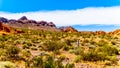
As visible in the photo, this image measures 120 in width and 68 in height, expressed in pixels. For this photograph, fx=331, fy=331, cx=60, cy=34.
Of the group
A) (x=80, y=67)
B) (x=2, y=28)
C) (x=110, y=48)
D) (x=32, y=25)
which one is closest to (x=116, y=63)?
(x=80, y=67)

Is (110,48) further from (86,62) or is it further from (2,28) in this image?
(2,28)

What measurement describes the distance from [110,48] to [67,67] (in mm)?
12624

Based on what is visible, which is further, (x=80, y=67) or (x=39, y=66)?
(x=80, y=67)

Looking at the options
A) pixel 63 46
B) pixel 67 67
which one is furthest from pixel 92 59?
pixel 63 46

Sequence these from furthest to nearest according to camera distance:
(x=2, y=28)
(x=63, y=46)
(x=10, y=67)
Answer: (x=2, y=28), (x=63, y=46), (x=10, y=67)

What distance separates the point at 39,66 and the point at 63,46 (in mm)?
17371

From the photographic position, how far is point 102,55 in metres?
23.2

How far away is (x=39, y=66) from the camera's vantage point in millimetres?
15305

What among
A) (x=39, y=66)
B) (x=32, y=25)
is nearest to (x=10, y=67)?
(x=39, y=66)

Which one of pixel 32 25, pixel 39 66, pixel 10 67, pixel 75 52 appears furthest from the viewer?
pixel 32 25

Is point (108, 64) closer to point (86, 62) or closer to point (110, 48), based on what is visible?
point (86, 62)

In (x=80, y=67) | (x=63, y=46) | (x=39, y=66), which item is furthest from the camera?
(x=63, y=46)

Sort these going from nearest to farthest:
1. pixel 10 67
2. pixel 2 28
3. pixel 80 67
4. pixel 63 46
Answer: pixel 10 67 → pixel 80 67 → pixel 63 46 → pixel 2 28

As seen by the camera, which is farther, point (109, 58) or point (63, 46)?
point (63, 46)
